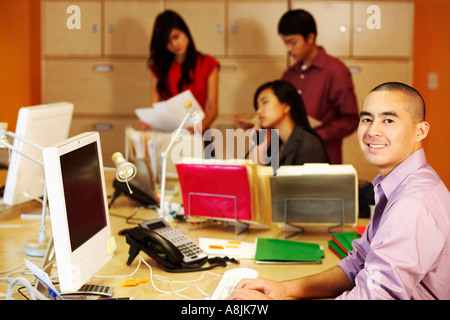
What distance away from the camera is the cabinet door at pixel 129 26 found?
393cm

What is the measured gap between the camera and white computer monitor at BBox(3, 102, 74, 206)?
6.66ft

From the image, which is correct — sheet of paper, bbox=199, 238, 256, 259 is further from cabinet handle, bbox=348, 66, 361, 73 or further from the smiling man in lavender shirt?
cabinet handle, bbox=348, 66, 361, 73

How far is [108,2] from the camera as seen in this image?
13.0 ft

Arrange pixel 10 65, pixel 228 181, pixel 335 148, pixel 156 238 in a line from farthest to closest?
1. pixel 10 65
2. pixel 335 148
3. pixel 228 181
4. pixel 156 238

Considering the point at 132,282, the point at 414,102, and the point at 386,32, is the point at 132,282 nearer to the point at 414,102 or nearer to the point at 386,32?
the point at 414,102

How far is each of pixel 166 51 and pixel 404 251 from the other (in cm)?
233

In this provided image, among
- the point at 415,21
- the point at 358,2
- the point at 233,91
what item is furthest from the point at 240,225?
the point at 415,21

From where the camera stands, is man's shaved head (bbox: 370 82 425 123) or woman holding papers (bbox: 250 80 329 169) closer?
man's shaved head (bbox: 370 82 425 123)

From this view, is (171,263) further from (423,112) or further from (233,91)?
(233,91)

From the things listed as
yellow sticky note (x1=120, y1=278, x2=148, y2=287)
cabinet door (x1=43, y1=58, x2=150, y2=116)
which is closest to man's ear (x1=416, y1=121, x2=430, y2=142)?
yellow sticky note (x1=120, y1=278, x2=148, y2=287)

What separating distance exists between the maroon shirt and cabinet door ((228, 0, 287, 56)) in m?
0.67

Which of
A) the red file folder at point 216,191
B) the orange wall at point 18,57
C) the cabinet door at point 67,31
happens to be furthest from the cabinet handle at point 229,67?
the red file folder at point 216,191

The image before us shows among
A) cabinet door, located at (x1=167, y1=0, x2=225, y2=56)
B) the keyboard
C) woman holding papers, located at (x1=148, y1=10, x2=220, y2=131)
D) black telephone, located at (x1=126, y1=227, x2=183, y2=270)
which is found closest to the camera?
the keyboard
